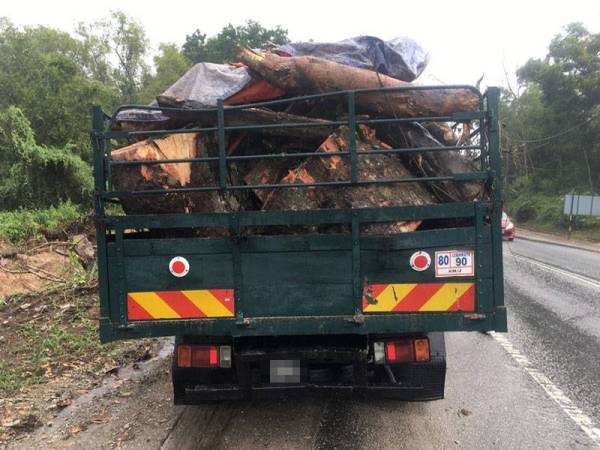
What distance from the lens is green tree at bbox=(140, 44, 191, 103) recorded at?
3866 cm

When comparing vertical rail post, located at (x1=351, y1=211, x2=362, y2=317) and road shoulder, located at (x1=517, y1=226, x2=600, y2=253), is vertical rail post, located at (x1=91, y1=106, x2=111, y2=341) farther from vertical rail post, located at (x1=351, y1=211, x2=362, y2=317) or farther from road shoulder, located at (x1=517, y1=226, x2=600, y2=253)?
road shoulder, located at (x1=517, y1=226, x2=600, y2=253)

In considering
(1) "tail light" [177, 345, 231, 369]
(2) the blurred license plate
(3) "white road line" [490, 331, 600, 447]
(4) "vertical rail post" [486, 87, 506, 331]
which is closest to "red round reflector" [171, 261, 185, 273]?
(1) "tail light" [177, 345, 231, 369]

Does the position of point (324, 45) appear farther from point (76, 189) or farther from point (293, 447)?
point (76, 189)

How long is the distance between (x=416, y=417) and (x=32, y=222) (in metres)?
12.4

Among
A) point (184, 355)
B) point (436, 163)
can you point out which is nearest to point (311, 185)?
point (436, 163)

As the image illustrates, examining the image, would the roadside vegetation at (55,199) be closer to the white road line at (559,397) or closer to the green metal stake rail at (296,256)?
the green metal stake rail at (296,256)

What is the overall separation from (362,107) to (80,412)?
10.7 feet

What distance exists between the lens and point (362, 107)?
3586mm

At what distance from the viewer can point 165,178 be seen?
126 inches

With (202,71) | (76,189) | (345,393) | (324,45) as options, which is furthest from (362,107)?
(76,189)

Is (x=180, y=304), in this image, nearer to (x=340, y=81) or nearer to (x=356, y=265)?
(x=356, y=265)

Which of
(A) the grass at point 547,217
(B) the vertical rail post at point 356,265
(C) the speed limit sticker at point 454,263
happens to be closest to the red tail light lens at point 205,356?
(B) the vertical rail post at point 356,265

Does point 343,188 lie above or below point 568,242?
above

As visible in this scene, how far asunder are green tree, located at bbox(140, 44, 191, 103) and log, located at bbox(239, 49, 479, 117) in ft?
120
